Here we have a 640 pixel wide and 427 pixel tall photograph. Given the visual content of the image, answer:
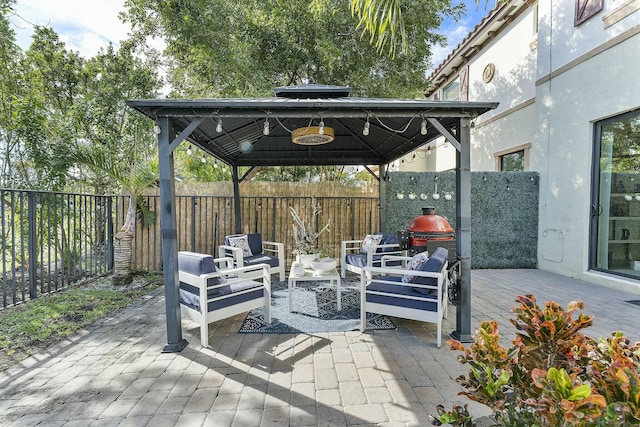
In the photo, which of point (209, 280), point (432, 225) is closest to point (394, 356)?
point (209, 280)

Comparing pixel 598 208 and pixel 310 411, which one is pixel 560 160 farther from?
pixel 310 411

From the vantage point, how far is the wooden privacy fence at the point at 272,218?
6.58 m

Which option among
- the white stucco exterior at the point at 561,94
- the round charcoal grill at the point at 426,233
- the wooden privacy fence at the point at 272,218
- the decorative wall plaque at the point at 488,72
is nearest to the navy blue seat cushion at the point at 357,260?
the round charcoal grill at the point at 426,233

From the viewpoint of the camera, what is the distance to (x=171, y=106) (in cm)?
293

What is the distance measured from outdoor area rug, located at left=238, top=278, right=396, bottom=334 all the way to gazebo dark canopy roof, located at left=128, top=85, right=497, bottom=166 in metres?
2.42

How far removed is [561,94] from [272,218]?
6566 mm

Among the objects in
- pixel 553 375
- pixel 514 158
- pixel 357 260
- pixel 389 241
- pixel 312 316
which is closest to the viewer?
pixel 553 375

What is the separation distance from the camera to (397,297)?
3.20 metres

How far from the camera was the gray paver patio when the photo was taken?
2.01 meters

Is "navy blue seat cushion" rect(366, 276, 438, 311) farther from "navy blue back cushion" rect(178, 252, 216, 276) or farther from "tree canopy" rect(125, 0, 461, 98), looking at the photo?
"tree canopy" rect(125, 0, 461, 98)

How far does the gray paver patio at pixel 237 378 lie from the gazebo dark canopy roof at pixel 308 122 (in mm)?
2416

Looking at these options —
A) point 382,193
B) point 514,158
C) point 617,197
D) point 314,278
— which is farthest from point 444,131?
point 514,158

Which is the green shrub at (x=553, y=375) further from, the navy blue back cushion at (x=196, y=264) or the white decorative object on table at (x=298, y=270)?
the white decorative object on table at (x=298, y=270)

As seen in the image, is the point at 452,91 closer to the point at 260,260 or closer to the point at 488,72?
the point at 488,72
